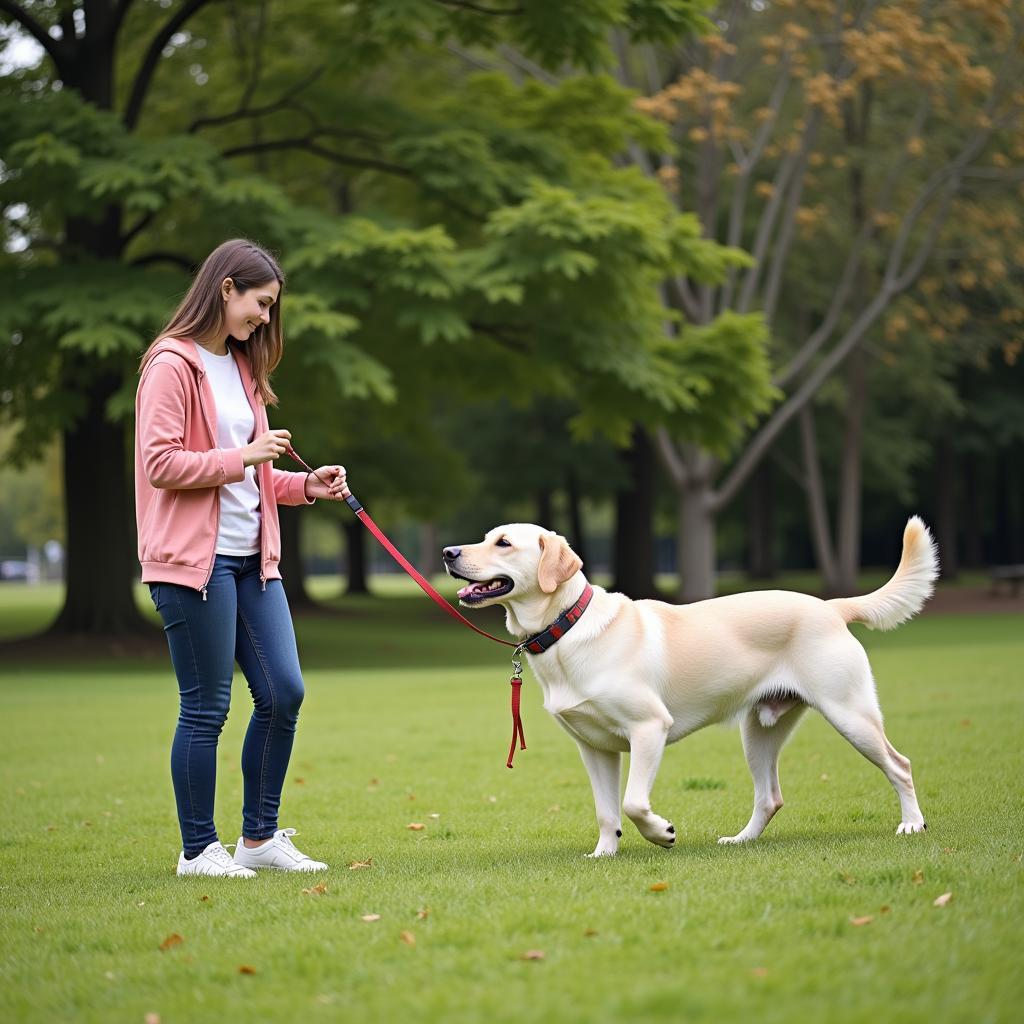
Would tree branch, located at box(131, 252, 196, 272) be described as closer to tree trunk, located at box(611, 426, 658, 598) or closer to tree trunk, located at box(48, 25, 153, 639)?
tree trunk, located at box(48, 25, 153, 639)

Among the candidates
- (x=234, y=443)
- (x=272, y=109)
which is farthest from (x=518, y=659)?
(x=272, y=109)

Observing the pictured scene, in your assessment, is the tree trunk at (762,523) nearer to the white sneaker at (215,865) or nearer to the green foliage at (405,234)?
the green foliage at (405,234)

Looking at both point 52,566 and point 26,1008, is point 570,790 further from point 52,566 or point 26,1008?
point 52,566

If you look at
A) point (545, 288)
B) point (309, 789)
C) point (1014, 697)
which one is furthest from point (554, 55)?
point (309, 789)

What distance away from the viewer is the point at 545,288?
770 inches

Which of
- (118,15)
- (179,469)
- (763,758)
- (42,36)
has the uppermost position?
(118,15)

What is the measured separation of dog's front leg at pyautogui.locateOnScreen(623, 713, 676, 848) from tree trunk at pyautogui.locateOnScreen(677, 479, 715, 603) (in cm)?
Result: 2214

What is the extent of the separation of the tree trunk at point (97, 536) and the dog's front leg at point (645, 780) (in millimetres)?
17784

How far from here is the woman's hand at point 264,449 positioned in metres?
5.68

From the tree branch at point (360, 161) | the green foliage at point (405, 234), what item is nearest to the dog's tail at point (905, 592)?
the green foliage at point (405, 234)

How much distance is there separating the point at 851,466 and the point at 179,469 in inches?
1224

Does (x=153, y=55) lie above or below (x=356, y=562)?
above

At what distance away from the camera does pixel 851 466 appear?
3506 cm

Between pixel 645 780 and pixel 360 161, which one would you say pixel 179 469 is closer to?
pixel 645 780
